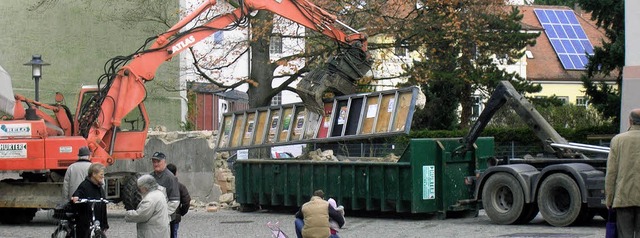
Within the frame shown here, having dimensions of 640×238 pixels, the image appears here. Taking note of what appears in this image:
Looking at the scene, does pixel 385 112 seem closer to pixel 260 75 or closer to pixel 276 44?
pixel 260 75

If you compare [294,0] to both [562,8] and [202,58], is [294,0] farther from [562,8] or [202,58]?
[562,8]

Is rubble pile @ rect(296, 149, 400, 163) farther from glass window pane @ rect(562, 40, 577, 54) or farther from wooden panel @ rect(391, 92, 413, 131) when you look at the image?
glass window pane @ rect(562, 40, 577, 54)

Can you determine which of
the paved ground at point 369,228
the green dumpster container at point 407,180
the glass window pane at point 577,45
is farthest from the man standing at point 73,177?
the glass window pane at point 577,45

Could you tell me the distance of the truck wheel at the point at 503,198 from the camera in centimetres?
2055

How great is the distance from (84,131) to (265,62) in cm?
1064

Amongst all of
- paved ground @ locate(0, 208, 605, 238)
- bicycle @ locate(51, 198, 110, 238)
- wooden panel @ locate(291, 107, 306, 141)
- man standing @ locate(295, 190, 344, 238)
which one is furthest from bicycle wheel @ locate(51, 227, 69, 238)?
wooden panel @ locate(291, 107, 306, 141)

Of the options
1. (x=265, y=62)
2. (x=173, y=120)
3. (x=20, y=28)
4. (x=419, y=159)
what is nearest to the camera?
(x=419, y=159)

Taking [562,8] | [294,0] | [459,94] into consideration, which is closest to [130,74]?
[294,0]

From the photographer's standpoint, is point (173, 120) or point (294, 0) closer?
point (294, 0)

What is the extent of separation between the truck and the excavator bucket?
257 centimetres

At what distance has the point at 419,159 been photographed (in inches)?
872

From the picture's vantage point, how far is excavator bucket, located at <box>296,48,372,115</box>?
72.1 ft

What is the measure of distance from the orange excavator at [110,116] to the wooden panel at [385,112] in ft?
3.28

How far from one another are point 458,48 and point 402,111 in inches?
→ 547
